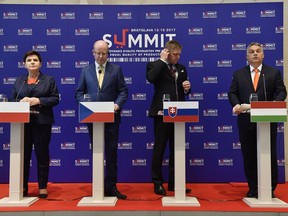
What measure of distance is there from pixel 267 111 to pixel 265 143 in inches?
13.2

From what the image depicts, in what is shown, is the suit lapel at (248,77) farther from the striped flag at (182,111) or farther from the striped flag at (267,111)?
the striped flag at (182,111)

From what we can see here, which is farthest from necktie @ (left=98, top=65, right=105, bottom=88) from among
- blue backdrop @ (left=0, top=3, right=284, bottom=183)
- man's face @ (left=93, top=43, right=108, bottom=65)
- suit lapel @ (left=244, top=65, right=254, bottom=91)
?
suit lapel @ (left=244, top=65, right=254, bottom=91)

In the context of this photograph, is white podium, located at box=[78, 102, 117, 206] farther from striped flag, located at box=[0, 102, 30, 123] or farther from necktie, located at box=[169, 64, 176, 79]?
necktie, located at box=[169, 64, 176, 79]

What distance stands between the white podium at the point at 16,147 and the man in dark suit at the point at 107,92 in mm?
610

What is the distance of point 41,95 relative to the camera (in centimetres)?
343

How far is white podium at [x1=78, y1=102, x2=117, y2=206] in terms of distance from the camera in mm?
3150

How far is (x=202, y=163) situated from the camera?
4512mm

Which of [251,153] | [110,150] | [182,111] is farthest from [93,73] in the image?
[251,153]

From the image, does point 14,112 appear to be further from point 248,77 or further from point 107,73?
point 248,77

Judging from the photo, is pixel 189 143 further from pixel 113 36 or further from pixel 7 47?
pixel 7 47

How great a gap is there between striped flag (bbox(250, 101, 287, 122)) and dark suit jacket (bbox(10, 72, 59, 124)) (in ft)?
6.70

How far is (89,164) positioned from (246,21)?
299 centimetres

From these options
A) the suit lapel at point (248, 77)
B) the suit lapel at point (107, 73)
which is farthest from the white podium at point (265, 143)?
the suit lapel at point (107, 73)

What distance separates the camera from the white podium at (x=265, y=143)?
3.06 metres
